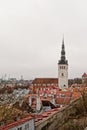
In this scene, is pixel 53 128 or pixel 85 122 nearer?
pixel 85 122

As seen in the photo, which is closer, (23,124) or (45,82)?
(23,124)

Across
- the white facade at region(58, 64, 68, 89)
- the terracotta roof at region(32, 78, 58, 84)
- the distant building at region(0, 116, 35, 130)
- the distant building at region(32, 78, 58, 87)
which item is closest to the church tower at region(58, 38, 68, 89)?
the white facade at region(58, 64, 68, 89)

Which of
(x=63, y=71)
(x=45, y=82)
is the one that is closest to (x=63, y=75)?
(x=63, y=71)

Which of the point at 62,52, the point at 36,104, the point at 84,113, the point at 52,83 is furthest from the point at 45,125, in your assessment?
the point at 52,83

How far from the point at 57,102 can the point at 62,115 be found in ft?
106

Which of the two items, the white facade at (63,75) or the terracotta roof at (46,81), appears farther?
the terracotta roof at (46,81)

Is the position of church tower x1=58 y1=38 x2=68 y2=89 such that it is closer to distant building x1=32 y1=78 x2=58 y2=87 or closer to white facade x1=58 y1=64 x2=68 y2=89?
white facade x1=58 y1=64 x2=68 y2=89

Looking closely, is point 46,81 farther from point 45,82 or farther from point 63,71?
point 63,71

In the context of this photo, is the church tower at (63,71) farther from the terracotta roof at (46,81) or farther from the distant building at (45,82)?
the terracotta roof at (46,81)

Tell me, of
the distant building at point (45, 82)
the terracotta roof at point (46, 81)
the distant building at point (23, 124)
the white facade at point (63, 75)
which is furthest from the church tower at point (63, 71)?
the distant building at point (23, 124)

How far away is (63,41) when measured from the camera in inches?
3930

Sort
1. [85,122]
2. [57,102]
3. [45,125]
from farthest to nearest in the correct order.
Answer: [57,102] < [45,125] < [85,122]

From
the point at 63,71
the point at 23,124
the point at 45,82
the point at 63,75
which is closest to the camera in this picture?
the point at 23,124

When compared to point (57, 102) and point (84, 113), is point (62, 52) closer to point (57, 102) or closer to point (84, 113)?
point (57, 102)
